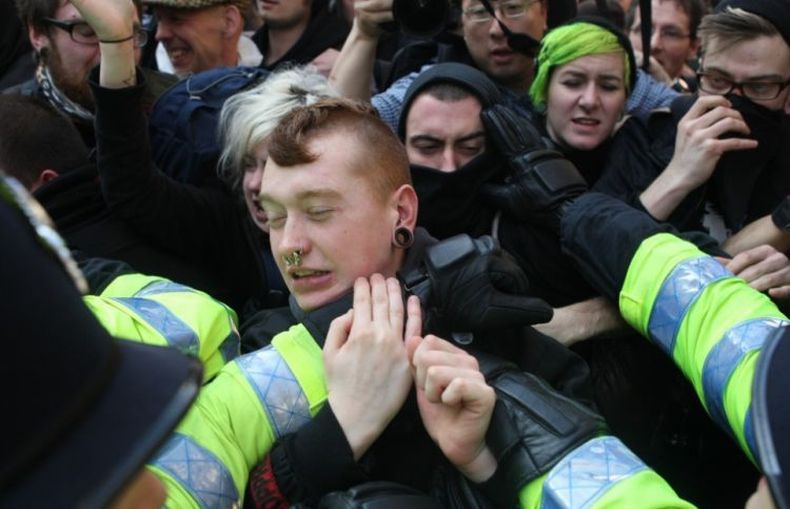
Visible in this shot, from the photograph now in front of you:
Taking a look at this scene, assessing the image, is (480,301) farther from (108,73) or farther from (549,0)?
(549,0)

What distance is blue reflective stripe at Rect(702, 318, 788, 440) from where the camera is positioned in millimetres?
2135

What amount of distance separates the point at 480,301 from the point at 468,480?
0.34 m

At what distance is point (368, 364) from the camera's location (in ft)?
7.07

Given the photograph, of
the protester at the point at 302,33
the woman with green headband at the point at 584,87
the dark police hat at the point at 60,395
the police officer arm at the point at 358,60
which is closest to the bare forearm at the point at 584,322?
the woman with green headband at the point at 584,87

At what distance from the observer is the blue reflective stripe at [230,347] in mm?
2531

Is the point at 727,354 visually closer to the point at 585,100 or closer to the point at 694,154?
the point at 694,154

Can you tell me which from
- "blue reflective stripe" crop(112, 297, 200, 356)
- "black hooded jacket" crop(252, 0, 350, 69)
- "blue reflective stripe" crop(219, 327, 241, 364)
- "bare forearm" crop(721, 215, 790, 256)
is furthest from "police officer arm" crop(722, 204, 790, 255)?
"black hooded jacket" crop(252, 0, 350, 69)

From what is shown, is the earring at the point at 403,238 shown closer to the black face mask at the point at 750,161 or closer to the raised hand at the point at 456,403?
the raised hand at the point at 456,403

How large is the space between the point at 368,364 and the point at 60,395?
1.10 m

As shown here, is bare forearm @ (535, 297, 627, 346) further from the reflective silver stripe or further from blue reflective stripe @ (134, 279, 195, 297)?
blue reflective stripe @ (134, 279, 195, 297)

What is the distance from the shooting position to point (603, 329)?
112 inches

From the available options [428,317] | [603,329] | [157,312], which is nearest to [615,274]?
[603,329]

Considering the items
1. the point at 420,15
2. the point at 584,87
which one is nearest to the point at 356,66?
the point at 420,15

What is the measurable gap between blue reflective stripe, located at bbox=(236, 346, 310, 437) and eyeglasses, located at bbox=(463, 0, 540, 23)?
188 centimetres
